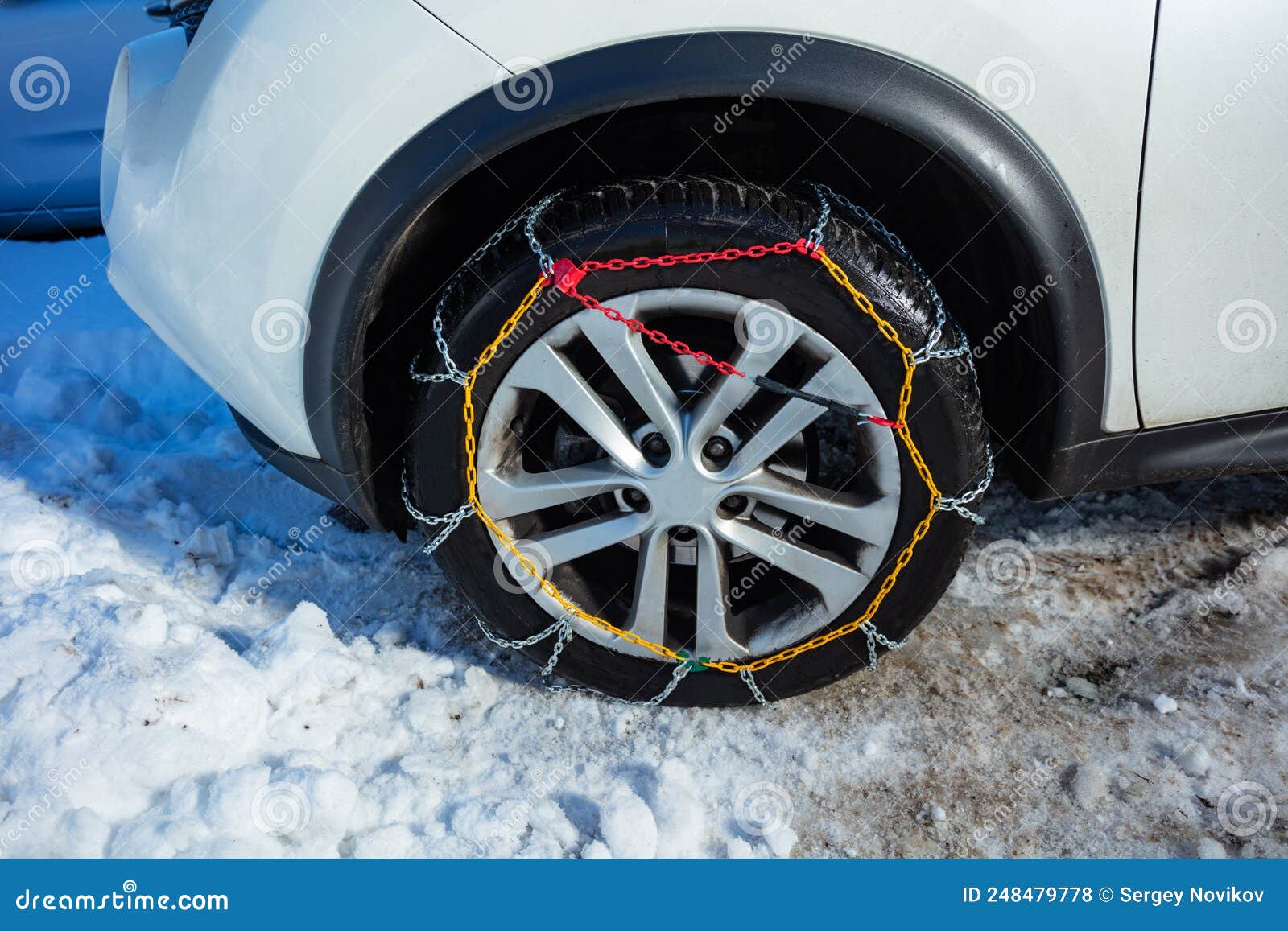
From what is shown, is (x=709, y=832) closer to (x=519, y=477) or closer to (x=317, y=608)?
(x=519, y=477)

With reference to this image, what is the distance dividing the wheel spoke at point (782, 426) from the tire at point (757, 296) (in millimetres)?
56

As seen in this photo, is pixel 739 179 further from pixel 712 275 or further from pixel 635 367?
pixel 635 367

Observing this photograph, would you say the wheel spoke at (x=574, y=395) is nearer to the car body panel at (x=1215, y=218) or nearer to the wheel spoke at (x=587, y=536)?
the wheel spoke at (x=587, y=536)

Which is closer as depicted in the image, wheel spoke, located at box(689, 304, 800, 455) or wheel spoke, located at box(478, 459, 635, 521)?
wheel spoke, located at box(689, 304, 800, 455)

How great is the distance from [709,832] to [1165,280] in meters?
1.33

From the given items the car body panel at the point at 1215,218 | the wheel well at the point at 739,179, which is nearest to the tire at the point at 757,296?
the wheel well at the point at 739,179

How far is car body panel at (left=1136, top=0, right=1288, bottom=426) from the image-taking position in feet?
5.20

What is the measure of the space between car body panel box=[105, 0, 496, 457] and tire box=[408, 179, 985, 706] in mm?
278

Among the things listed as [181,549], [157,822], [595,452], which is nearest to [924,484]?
[595,452]

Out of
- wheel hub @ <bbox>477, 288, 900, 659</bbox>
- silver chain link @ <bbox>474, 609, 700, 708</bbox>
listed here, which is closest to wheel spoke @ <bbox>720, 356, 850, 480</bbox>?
wheel hub @ <bbox>477, 288, 900, 659</bbox>

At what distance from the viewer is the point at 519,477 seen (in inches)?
80.3

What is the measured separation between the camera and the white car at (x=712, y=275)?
5.35 ft

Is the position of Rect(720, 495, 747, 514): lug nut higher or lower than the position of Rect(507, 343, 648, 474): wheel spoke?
lower

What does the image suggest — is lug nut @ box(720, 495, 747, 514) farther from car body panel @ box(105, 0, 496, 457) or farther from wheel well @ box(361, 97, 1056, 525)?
car body panel @ box(105, 0, 496, 457)
